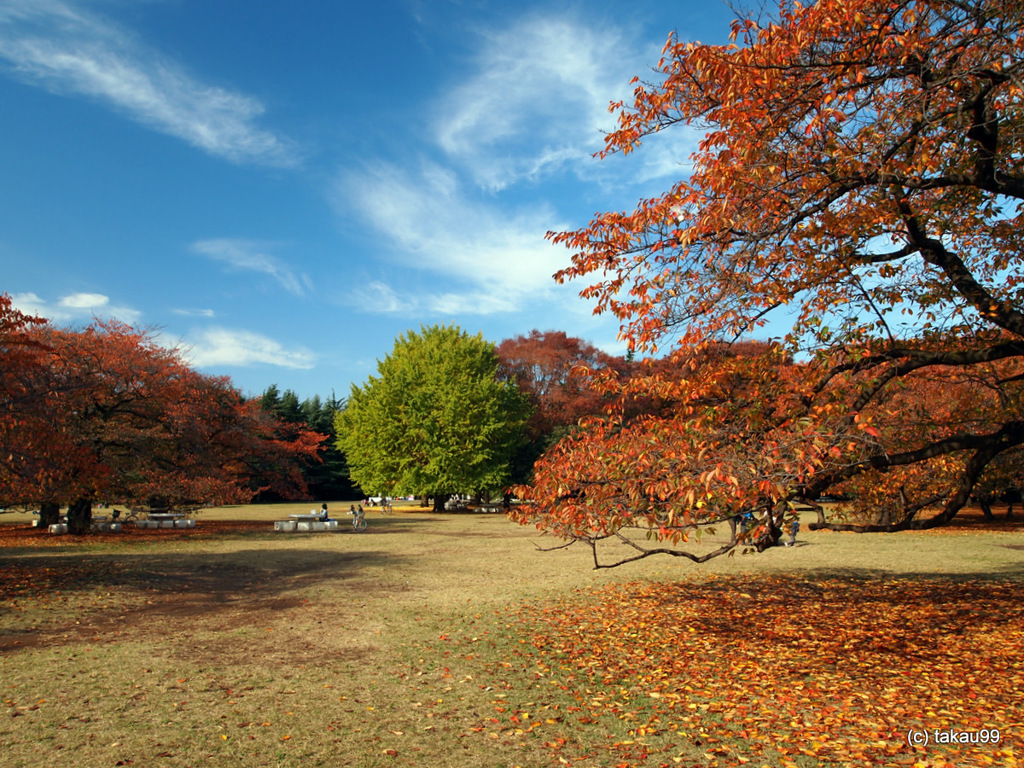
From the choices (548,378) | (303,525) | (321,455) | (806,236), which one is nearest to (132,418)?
(303,525)

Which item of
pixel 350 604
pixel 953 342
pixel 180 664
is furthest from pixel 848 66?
pixel 350 604

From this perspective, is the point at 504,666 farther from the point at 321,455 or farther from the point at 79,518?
the point at 321,455

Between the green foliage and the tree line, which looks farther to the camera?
the green foliage

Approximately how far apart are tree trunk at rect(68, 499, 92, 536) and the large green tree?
1674 cm

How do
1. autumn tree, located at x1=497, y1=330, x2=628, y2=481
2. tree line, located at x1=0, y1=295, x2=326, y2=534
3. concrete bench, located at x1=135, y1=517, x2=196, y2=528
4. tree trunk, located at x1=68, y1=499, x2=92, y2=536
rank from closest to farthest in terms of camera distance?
tree line, located at x1=0, y1=295, x2=326, y2=534 → tree trunk, located at x1=68, y1=499, x2=92, y2=536 → concrete bench, located at x1=135, y1=517, x2=196, y2=528 → autumn tree, located at x1=497, y1=330, x2=628, y2=481

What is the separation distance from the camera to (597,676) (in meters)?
6.66

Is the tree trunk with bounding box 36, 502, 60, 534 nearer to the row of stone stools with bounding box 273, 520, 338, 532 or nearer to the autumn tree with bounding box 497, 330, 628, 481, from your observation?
the row of stone stools with bounding box 273, 520, 338, 532

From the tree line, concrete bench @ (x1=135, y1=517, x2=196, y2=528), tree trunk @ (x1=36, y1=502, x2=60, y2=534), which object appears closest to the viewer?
the tree line

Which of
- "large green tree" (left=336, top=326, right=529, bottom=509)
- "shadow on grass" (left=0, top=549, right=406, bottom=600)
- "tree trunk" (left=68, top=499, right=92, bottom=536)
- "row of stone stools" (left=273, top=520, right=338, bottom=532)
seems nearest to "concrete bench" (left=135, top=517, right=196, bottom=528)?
"tree trunk" (left=68, top=499, right=92, bottom=536)

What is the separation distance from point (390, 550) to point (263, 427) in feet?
36.9

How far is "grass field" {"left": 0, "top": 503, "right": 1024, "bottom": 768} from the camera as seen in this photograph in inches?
188

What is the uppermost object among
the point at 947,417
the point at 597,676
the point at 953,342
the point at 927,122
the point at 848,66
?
the point at 848,66

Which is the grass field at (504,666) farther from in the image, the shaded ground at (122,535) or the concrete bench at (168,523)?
the concrete bench at (168,523)

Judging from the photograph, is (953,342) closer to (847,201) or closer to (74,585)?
(847,201)
